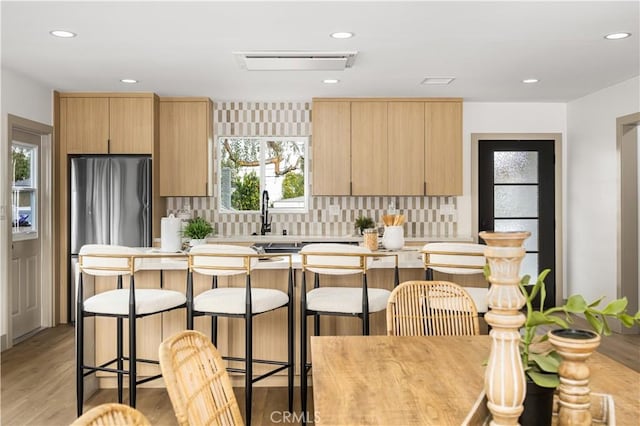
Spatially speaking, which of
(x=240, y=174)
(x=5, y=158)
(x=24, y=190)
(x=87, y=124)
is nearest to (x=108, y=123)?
(x=87, y=124)

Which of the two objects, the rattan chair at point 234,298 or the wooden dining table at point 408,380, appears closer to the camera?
the wooden dining table at point 408,380

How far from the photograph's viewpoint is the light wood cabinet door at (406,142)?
234 inches

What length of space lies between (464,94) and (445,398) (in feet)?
16.0

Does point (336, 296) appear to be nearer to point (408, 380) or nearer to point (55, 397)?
point (408, 380)

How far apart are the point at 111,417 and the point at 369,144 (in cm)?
516

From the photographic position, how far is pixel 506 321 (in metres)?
0.92

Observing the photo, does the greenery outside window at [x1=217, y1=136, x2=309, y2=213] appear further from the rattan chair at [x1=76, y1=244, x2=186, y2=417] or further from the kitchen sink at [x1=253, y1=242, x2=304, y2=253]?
the rattan chair at [x1=76, y1=244, x2=186, y2=417]

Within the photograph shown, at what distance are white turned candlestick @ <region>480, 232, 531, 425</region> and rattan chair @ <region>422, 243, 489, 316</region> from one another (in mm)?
2202

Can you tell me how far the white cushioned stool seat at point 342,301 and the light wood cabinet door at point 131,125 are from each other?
128 inches

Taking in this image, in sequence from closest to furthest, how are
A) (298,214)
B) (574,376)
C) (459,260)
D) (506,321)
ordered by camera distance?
(506,321) < (574,376) < (459,260) < (298,214)

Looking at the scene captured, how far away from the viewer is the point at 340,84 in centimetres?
522

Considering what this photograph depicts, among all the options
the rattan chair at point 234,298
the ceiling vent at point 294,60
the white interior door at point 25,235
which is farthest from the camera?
the white interior door at point 25,235

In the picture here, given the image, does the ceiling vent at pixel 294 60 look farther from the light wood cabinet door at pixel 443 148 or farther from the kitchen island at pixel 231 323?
the light wood cabinet door at pixel 443 148
